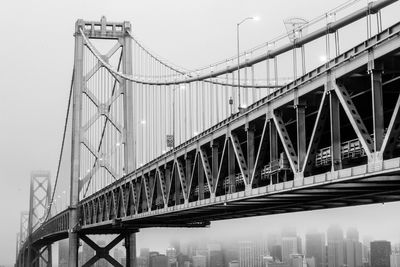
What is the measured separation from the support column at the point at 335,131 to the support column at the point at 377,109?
1.61 meters

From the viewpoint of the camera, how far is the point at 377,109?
17141 mm

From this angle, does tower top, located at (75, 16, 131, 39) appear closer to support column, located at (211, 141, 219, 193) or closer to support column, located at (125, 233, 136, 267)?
support column, located at (125, 233, 136, 267)

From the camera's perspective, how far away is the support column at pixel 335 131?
18.9 meters

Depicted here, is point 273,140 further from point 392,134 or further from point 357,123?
point 392,134

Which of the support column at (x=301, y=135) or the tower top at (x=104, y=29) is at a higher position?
the tower top at (x=104, y=29)

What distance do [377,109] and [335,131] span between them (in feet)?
6.77

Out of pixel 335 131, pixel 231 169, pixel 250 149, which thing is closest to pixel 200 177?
pixel 231 169

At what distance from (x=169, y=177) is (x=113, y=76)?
34.6 m

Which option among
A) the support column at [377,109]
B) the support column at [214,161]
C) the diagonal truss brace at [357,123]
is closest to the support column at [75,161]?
the support column at [214,161]

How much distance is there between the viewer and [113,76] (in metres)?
70.2

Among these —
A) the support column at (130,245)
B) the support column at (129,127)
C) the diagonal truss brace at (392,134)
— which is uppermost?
the support column at (129,127)

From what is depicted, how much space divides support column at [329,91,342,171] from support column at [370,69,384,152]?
1.61 meters

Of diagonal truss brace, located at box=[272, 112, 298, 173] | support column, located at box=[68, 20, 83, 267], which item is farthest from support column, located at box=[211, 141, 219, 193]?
support column, located at box=[68, 20, 83, 267]

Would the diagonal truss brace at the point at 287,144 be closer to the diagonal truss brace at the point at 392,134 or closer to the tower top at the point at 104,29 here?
the diagonal truss brace at the point at 392,134
